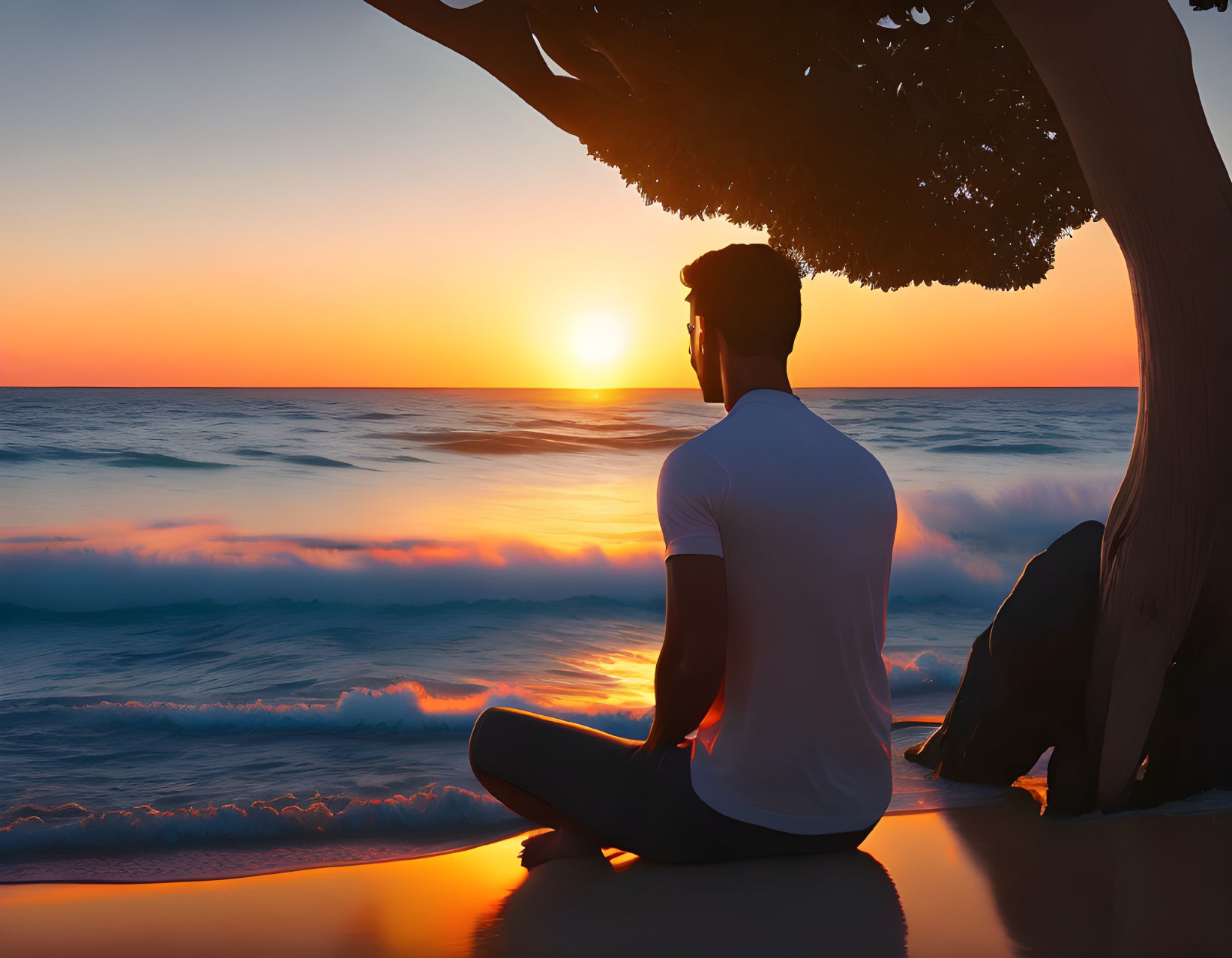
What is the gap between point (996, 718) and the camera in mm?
3529

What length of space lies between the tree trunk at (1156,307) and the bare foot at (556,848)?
1.93 m

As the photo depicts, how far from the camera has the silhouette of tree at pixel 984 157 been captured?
312cm

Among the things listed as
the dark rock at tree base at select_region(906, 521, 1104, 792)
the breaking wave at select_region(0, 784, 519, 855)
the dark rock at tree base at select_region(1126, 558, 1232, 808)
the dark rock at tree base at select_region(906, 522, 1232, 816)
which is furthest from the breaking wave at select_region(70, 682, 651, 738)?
the dark rock at tree base at select_region(1126, 558, 1232, 808)

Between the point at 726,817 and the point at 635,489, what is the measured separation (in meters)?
18.0

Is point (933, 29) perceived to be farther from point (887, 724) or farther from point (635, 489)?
point (635, 489)

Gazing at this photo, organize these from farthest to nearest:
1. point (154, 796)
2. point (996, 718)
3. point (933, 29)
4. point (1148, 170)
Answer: point (933, 29)
point (154, 796)
point (996, 718)
point (1148, 170)

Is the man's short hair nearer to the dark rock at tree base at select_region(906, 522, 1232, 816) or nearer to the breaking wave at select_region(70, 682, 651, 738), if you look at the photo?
the dark rock at tree base at select_region(906, 522, 1232, 816)

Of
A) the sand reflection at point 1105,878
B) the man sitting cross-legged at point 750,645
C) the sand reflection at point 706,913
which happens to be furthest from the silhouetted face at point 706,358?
the sand reflection at point 1105,878

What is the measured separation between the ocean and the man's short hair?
2159 millimetres

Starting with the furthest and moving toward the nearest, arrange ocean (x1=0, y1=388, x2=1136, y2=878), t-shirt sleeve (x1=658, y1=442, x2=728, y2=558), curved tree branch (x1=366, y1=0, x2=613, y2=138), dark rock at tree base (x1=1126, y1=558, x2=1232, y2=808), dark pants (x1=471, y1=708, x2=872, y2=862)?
curved tree branch (x1=366, y1=0, x2=613, y2=138)
ocean (x1=0, y1=388, x2=1136, y2=878)
dark rock at tree base (x1=1126, y1=558, x2=1232, y2=808)
dark pants (x1=471, y1=708, x2=872, y2=862)
t-shirt sleeve (x1=658, y1=442, x2=728, y2=558)

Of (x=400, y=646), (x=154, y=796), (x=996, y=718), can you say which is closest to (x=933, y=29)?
(x=996, y=718)

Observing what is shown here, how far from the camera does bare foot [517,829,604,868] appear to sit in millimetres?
2502

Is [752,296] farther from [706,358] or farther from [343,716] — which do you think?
[343,716]

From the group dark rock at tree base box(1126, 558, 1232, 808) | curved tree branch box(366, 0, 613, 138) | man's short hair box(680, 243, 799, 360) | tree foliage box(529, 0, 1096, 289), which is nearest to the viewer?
man's short hair box(680, 243, 799, 360)
